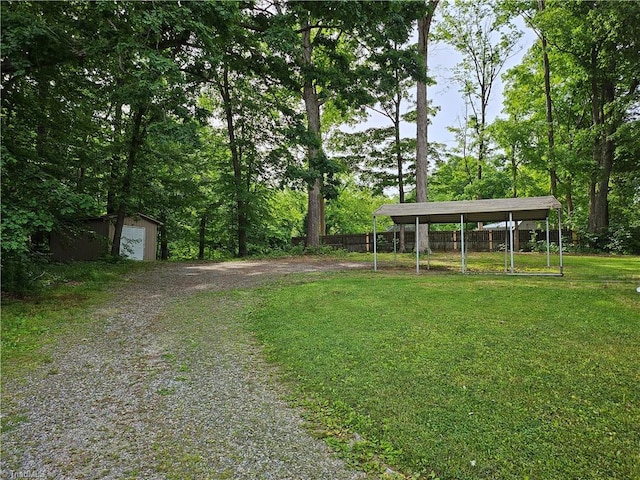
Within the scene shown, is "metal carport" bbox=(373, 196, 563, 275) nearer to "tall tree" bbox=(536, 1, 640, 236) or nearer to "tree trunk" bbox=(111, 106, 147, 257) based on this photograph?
"tree trunk" bbox=(111, 106, 147, 257)

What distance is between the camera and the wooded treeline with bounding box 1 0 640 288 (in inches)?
267

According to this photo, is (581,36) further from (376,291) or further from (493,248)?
(376,291)

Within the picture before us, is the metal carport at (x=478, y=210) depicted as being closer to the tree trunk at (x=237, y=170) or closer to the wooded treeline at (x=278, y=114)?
the wooded treeline at (x=278, y=114)

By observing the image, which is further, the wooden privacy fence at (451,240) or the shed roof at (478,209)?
the wooden privacy fence at (451,240)

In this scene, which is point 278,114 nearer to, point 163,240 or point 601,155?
point 163,240

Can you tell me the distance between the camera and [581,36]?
16.4m

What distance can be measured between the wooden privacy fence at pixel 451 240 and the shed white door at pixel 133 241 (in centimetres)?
796

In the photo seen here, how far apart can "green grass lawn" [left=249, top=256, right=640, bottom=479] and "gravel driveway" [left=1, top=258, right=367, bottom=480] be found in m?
0.33

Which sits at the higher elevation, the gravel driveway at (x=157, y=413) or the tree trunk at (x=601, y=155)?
the tree trunk at (x=601, y=155)

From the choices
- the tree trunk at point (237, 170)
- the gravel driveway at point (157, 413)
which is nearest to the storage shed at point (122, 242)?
the tree trunk at point (237, 170)

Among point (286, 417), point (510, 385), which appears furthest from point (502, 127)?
point (286, 417)

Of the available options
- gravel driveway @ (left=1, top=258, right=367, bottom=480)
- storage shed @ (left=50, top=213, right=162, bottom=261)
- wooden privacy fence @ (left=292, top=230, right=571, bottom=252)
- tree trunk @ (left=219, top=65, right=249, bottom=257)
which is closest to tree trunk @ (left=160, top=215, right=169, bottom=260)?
storage shed @ (left=50, top=213, right=162, bottom=261)

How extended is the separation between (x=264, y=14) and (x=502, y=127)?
13760 millimetres

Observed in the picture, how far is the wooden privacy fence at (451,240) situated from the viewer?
19.6 meters
